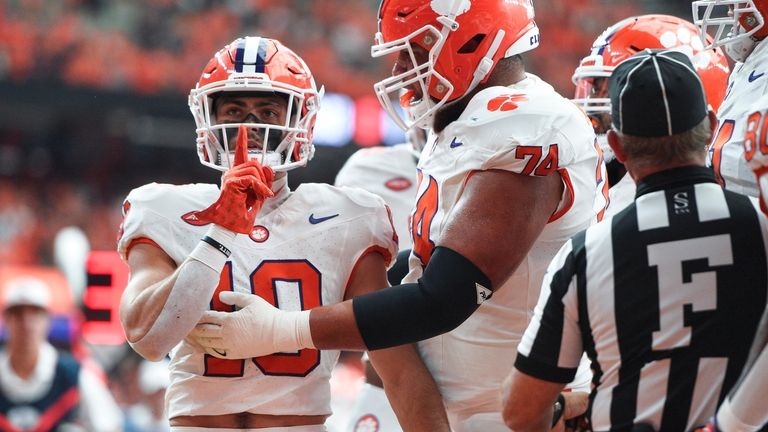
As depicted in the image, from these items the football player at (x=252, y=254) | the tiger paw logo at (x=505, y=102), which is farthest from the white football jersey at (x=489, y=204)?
the football player at (x=252, y=254)

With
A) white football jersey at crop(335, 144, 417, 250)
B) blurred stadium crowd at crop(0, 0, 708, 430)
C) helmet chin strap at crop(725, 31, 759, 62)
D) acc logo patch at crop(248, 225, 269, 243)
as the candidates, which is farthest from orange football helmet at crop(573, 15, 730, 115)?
blurred stadium crowd at crop(0, 0, 708, 430)

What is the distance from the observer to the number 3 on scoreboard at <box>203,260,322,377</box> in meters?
2.74

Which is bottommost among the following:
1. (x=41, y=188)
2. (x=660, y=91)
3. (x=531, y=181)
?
(x=41, y=188)

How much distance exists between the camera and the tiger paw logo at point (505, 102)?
8.53 feet

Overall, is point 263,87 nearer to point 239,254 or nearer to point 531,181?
point 239,254

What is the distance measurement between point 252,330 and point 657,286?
3.13ft

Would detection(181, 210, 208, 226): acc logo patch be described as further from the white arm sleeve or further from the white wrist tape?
the white wrist tape

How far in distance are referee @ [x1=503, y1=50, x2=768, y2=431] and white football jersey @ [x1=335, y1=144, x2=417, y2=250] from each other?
2.05 m

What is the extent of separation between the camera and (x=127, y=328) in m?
2.67

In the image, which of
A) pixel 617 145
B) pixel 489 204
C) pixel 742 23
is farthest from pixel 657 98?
pixel 742 23

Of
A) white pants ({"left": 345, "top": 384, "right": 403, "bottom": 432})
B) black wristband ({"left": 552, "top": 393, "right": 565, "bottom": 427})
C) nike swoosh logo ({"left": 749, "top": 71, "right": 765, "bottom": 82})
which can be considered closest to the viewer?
black wristband ({"left": 552, "top": 393, "right": 565, "bottom": 427})

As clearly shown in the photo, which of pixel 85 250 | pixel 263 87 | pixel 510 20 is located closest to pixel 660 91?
pixel 510 20

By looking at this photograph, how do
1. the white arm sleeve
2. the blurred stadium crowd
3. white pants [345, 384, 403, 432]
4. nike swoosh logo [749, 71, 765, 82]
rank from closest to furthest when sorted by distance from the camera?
the white arm sleeve, nike swoosh logo [749, 71, 765, 82], white pants [345, 384, 403, 432], the blurred stadium crowd

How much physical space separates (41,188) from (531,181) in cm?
1184
